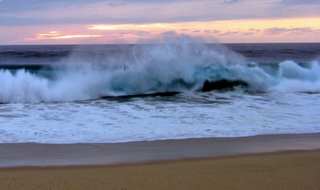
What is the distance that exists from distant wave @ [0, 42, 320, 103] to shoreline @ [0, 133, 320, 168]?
612 cm

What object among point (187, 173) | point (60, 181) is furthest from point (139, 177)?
point (60, 181)

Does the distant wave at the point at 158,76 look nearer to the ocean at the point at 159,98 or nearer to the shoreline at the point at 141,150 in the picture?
the ocean at the point at 159,98

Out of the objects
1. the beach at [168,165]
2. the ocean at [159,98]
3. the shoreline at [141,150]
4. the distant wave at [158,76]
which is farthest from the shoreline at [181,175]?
the distant wave at [158,76]

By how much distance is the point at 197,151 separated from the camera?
5188 millimetres

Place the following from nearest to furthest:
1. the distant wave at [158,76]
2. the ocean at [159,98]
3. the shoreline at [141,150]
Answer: the shoreline at [141,150] → the ocean at [159,98] → the distant wave at [158,76]

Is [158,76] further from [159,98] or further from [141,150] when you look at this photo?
[141,150]

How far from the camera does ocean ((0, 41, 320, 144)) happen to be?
21.2 ft

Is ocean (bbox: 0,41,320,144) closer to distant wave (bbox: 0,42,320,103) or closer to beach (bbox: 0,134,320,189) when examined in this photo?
distant wave (bbox: 0,42,320,103)

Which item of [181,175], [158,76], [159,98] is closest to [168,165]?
[181,175]

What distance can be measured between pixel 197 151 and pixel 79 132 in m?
2.39

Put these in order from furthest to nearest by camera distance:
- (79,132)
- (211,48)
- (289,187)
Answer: (211,48) < (79,132) < (289,187)

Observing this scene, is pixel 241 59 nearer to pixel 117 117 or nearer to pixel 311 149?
pixel 117 117

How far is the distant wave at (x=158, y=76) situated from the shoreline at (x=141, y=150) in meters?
6.12

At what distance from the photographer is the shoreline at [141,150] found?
472cm
